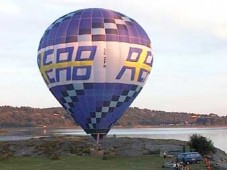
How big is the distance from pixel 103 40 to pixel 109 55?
1479mm

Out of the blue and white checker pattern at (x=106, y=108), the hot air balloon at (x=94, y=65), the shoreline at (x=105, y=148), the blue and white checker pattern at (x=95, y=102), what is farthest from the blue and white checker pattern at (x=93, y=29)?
the shoreline at (x=105, y=148)

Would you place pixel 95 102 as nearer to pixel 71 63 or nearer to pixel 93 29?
pixel 71 63


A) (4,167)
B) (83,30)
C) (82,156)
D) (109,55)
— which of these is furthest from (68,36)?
(4,167)

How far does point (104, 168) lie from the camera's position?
32.8 meters

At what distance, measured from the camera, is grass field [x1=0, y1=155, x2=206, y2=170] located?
33.2m

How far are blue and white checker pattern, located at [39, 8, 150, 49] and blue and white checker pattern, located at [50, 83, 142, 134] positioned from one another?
423 centimetres

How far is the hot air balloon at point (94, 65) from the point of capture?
136 ft

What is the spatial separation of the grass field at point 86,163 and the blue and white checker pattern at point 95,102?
393 centimetres

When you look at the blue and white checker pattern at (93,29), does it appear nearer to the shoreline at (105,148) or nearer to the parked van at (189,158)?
the shoreline at (105,148)

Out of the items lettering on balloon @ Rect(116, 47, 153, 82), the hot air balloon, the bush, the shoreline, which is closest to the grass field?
the shoreline

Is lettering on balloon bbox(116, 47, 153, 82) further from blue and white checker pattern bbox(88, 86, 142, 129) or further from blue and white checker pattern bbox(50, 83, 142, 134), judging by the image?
blue and white checker pattern bbox(88, 86, 142, 129)

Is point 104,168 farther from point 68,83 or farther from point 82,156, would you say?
point 68,83

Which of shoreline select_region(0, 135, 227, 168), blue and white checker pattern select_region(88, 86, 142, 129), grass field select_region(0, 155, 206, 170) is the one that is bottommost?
grass field select_region(0, 155, 206, 170)

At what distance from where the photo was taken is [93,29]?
42188 millimetres
